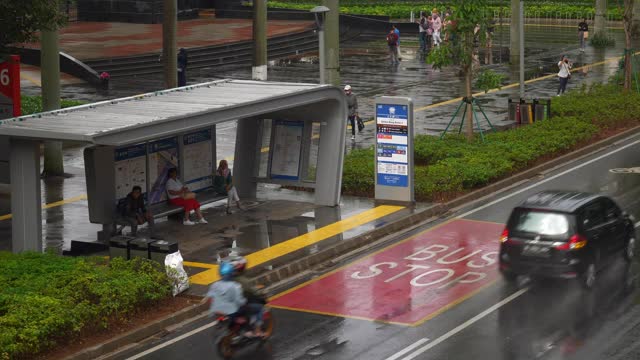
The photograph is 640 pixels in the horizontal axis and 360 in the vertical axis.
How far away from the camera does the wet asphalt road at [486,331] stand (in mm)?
17422

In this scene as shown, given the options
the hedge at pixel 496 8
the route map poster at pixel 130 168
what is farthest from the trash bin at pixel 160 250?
the hedge at pixel 496 8

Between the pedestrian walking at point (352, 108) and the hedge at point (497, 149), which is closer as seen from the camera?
the hedge at point (497, 149)

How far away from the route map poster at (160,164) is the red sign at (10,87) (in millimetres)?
4732

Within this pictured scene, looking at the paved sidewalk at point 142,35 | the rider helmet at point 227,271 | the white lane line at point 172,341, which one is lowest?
the white lane line at point 172,341

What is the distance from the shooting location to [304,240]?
2416 centimetres

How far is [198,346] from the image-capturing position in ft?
59.4

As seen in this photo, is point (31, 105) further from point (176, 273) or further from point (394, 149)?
point (176, 273)

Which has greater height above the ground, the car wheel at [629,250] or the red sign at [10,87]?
the red sign at [10,87]

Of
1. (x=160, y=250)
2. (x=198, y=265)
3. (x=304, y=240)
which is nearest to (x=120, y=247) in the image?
(x=160, y=250)

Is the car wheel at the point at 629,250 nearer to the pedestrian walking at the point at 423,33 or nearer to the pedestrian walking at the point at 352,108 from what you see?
the pedestrian walking at the point at 352,108

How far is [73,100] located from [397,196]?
57.6ft

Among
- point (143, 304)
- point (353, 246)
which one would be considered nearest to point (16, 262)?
point (143, 304)

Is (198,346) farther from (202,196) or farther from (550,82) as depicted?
(550,82)

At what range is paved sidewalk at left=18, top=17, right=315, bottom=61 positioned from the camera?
53.0m
